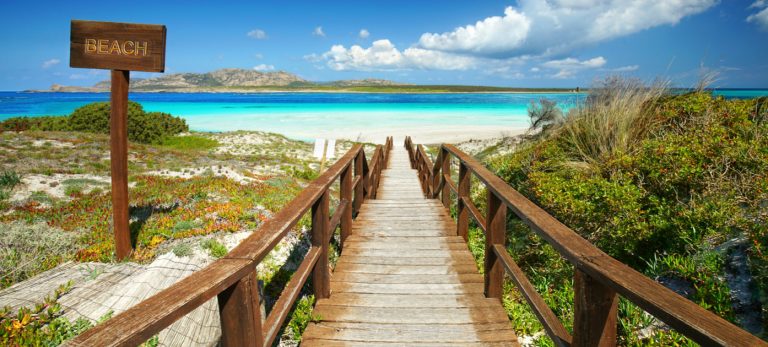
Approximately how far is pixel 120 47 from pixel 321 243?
3459mm

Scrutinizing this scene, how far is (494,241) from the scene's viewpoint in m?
3.33

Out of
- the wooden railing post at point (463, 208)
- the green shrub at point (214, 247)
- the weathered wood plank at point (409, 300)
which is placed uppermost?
the wooden railing post at point (463, 208)

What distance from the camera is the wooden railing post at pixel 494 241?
10.9 ft

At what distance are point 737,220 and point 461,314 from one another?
238cm

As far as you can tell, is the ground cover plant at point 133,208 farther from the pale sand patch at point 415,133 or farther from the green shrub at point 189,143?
the pale sand patch at point 415,133

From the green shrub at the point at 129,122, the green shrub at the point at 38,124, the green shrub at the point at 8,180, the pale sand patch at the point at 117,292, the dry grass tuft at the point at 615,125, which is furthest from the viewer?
the green shrub at the point at 129,122

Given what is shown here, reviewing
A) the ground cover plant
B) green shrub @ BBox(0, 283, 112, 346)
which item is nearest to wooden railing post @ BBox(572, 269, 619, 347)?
the ground cover plant

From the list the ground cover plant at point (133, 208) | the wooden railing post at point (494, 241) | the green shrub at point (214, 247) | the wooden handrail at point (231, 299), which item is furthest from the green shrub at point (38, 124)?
the wooden railing post at point (494, 241)

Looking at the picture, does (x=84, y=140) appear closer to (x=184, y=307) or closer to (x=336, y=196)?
(x=336, y=196)

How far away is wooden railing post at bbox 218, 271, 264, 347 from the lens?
171 cm

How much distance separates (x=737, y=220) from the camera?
329 cm

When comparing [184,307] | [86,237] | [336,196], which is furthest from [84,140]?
[184,307]

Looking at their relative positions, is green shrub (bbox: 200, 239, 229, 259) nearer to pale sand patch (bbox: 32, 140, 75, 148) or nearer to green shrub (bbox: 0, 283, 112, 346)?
green shrub (bbox: 0, 283, 112, 346)

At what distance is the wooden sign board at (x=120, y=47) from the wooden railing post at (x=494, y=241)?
3961mm
